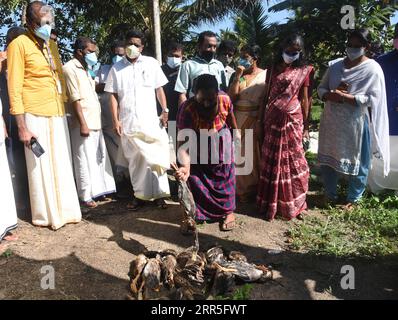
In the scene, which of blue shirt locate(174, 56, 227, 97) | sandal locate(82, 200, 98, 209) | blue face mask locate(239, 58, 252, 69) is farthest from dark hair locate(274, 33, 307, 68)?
sandal locate(82, 200, 98, 209)

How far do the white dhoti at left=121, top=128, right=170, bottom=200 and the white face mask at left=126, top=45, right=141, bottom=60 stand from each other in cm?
83

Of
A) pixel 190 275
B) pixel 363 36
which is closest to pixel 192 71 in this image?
pixel 363 36

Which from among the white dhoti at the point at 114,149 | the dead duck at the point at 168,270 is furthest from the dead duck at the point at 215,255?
the white dhoti at the point at 114,149

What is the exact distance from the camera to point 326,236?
3.88m

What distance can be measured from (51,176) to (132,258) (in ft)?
4.04

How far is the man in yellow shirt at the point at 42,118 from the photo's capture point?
3.58 metres

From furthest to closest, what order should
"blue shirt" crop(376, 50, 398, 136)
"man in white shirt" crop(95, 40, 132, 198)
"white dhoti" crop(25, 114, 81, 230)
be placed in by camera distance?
1. "man in white shirt" crop(95, 40, 132, 198)
2. "blue shirt" crop(376, 50, 398, 136)
3. "white dhoti" crop(25, 114, 81, 230)

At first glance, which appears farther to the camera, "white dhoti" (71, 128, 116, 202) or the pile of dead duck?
"white dhoti" (71, 128, 116, 202)

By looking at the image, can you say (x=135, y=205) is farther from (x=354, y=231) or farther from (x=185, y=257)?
(x=354, y=231)

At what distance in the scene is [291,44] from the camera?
13.0ft

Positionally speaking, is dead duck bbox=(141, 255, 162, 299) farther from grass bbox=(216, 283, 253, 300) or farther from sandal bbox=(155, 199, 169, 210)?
sandal bbox=(155, 199, 169, 210)

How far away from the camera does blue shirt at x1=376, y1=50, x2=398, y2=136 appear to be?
471 centimetres

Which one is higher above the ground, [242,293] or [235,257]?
[235,257]
